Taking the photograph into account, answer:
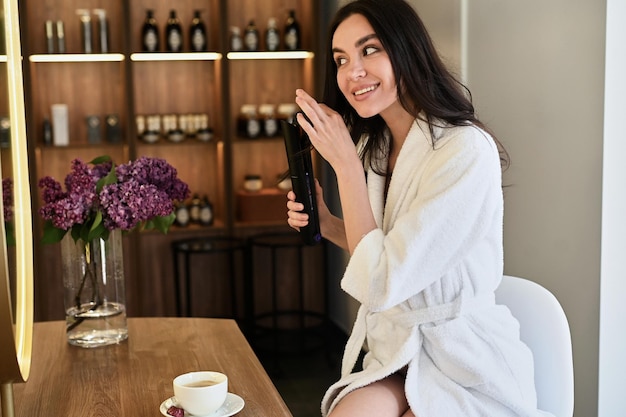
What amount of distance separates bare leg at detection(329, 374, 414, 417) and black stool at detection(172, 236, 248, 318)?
102 inches

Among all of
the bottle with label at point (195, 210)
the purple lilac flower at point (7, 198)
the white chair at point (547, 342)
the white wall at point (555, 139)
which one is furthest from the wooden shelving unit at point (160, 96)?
the purple lilac flower at point (7, 198)

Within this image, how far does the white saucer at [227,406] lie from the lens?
130 cm

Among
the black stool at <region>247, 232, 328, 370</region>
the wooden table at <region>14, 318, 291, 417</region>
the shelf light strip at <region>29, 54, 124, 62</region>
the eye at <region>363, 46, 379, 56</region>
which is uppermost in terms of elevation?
the shelf light strip at <region>29, 54, 124, 62</region>

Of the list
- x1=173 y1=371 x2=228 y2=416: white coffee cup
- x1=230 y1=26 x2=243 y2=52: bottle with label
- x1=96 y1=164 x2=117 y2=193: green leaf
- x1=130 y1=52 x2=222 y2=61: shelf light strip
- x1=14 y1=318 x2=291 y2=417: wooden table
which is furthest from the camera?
x1=230 y1=26 x2=243 y2=52: bottle with label

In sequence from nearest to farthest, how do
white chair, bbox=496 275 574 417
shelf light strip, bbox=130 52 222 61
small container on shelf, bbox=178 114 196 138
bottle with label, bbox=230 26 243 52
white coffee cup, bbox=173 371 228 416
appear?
white coffee cup, bbox=173 371 228 416, white chair, bbox=496 275 574 417, shelf light strip, bbox=130 52 222 61, bottle with label, bbox=230 26 243 52, small container on shelf, bbox=178 114 196 138

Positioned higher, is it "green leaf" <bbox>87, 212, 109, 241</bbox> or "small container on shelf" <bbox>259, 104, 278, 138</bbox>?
"small container on shelf" <bbox>259, 104, 278, 138</bbox>

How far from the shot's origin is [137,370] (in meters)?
1.60

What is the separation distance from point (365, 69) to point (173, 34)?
287 centimetres

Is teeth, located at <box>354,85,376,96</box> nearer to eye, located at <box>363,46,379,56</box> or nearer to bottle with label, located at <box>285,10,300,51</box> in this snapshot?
eye, located at <box>363,46,379,56</box>

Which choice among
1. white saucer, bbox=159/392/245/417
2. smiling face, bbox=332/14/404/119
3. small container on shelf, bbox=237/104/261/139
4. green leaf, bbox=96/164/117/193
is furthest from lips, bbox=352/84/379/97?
small container on shelf, bbox=237/104/261/139

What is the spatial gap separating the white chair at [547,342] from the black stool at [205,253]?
257 cm

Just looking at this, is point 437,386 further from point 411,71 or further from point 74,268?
point 74,268

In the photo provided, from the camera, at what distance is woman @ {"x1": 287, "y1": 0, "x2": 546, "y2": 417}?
154 centimetres

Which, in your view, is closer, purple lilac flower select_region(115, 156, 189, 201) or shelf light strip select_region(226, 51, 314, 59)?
purple lilac flower select_region(115, 156, 189, 201)
